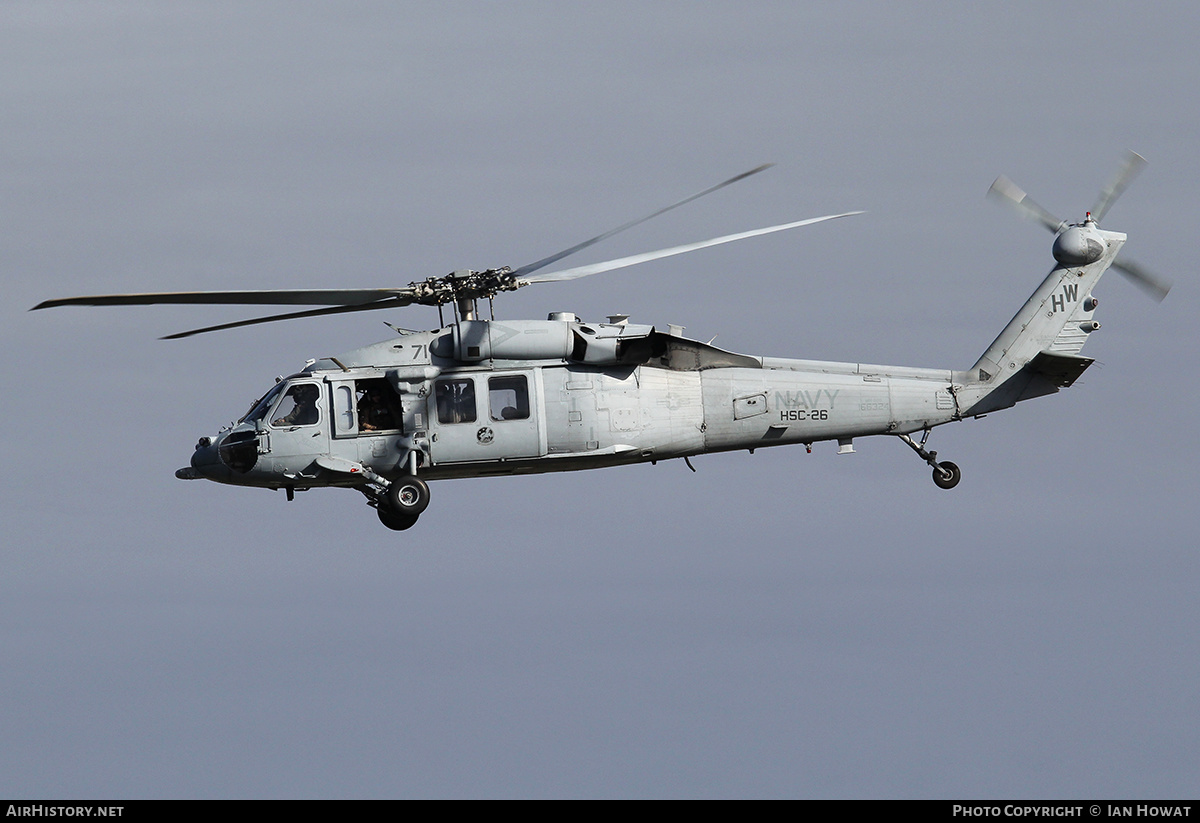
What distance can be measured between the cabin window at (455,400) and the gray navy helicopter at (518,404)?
0.06 ft

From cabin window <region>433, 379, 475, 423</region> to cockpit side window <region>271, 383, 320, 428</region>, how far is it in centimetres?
237

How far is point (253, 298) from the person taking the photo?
32281 millimetres

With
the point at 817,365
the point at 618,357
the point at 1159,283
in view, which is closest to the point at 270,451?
the point at 618,357

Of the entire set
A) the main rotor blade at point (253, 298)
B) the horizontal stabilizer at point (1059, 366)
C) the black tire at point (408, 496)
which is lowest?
→ the black tire at point (408, 496)

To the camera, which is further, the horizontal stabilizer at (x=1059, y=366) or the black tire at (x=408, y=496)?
the horizontal stabilizer at (x=1059, y=366)

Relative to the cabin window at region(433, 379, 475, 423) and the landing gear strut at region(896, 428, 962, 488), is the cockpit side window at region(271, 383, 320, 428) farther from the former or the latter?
the landing gear strut at region(896, 428, 962, 488)

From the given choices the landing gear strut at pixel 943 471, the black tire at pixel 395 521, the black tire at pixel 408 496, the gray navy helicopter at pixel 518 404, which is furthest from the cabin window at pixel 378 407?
the landing gear strut at pixel 943 471

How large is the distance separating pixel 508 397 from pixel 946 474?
9.26 meters

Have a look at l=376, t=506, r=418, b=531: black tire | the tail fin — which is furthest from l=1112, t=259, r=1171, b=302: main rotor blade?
l=376, t=506, r=418, b=531: black tire

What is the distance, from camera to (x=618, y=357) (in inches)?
1383

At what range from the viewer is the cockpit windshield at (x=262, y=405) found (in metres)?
35.1

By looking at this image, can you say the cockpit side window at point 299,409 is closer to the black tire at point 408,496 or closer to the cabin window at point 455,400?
the black tire at point 408,496

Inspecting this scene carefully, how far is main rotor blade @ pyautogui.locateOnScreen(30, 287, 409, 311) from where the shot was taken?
31.4 meters
